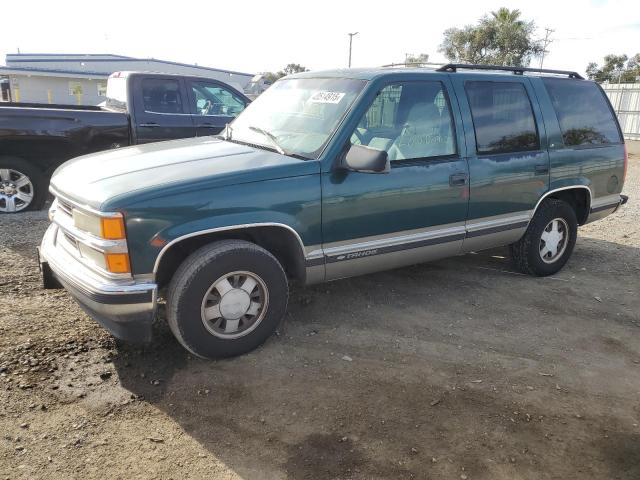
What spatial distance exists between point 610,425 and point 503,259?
3.04 m

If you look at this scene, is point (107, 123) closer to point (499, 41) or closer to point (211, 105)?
point (211, 105)

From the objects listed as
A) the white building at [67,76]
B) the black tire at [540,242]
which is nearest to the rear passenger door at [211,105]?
the black tire at [540,242]

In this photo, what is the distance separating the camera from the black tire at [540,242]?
5117 mm

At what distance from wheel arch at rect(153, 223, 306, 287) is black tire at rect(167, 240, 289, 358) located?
0.10 metres

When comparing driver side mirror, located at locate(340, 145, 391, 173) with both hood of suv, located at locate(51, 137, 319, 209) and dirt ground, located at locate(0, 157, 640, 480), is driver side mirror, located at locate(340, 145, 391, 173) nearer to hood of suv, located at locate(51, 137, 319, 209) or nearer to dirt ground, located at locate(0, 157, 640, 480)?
hood of suv, located at locate(51, 137, 319, 209)

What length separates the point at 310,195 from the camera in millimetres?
3594

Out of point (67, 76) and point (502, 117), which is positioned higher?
point (67, 76)

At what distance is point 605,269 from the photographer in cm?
579

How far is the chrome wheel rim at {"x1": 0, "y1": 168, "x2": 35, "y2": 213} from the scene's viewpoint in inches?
269

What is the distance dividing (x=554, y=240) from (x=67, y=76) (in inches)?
1551

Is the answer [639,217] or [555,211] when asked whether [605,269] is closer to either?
[555,211]

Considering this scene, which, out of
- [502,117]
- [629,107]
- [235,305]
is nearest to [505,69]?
[502,117]

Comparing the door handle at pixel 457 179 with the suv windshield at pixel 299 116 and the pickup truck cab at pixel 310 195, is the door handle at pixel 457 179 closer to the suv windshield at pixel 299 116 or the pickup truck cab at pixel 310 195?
the pickup truck cab at pixel 310 195

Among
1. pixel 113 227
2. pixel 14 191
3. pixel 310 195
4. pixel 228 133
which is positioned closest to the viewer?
pixel 113 227
